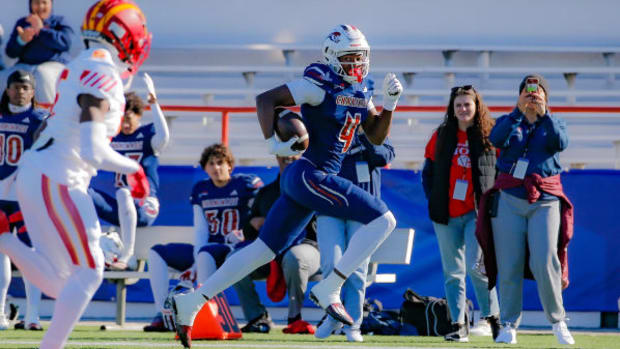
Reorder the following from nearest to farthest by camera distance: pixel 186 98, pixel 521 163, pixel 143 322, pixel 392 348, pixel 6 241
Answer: pixel 6 241 → pixel 392 348 → pixel 521 163 → pixel 143 322 → pixel 186 98

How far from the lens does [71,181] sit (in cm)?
434

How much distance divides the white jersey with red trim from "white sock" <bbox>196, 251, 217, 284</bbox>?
3.19m

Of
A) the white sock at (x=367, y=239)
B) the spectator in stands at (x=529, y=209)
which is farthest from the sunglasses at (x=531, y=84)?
the white sock at (x=367, y=239)

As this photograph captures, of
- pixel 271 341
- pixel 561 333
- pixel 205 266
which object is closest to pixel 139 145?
pixel 205 266

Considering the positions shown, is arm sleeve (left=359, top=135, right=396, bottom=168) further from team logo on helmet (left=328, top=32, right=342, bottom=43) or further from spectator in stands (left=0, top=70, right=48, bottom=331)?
spectator in stands (left=0, top=70, right=48, bottom=331)

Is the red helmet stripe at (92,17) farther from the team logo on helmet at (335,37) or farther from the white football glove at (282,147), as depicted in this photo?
the team logo on helmet at (335,37)

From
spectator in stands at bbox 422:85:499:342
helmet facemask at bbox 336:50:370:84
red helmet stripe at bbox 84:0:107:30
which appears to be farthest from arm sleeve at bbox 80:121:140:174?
spectator in stands at bbox 422:85:499:342

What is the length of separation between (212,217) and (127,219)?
2.17 feet

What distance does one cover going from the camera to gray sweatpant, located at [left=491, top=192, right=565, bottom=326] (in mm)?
6473

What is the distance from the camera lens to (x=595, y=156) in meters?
11.8

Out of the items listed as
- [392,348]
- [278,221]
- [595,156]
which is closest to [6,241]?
[278,221]

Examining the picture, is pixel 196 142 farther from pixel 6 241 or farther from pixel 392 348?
pixel 6 241

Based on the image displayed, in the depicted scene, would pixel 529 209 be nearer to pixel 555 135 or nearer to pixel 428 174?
pixel 555 135

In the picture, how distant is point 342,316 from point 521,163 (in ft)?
5.63
